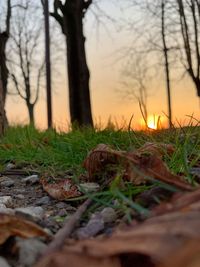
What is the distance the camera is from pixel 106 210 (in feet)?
5.42

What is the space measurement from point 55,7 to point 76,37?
1909 mm

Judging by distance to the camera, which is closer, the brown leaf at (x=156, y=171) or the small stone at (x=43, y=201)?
the brown leaf at (x=156, y=171)

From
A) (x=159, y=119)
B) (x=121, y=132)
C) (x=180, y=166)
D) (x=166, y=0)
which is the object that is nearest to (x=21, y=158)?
(x=121, y=132)

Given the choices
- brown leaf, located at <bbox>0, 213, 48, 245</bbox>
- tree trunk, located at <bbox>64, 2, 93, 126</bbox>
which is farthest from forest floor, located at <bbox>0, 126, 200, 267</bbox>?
tree trunk, located at <bbox>64, 2, 93, 126</bbox>

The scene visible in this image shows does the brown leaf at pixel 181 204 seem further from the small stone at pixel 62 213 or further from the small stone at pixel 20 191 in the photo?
the small stone at pixel 20 191

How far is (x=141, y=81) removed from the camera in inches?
802

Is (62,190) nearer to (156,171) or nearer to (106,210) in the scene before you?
(106,210)

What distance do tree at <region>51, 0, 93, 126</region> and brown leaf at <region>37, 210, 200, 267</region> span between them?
10994mm

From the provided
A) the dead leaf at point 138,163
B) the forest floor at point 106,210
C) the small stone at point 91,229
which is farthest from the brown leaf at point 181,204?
the small stone at point 91,229

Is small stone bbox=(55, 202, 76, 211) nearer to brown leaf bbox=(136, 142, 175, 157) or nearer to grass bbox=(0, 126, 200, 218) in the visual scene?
brown leaf bbox=(136, 142, 175, 157)

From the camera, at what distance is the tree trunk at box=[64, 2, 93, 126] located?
12.4 m

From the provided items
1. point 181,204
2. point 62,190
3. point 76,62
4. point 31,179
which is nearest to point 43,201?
point 62,190

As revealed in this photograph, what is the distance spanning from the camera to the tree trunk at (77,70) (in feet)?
40.8

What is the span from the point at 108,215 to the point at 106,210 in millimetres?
33
